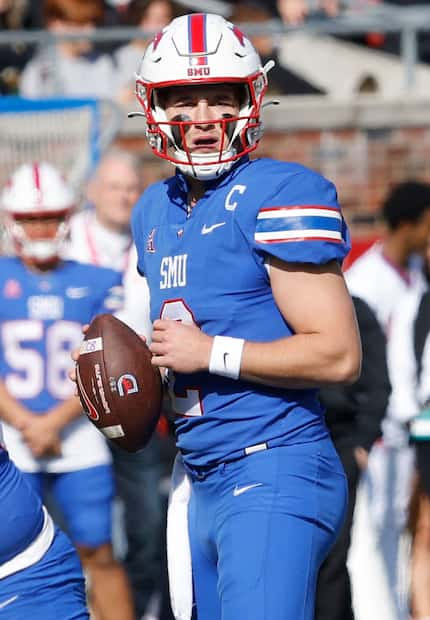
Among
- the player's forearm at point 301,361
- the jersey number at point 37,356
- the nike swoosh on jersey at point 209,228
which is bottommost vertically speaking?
the jersey number at point 37,356

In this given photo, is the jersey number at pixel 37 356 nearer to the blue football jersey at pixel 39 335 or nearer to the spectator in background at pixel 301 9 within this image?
the blue football jersey at pixel 39 335

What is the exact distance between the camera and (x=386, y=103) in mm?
8812

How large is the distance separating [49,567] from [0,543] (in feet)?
0.52

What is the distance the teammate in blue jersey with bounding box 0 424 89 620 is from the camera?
3.46m

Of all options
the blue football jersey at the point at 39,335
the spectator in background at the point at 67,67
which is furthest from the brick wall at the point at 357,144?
the blue football jersey at the point at 39,335

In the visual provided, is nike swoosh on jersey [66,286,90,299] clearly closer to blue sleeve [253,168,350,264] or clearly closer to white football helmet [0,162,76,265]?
white football helmet [0,162,76,265]

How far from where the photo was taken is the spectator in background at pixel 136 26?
8688mm

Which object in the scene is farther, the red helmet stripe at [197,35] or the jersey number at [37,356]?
the jersey number at [37,356]

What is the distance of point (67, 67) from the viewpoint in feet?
28.2

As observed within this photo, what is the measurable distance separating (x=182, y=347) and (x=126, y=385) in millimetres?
309

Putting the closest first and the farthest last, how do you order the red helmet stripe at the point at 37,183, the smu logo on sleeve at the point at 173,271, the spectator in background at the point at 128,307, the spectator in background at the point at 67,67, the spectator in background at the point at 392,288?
the smu logo on sleeve at the point at 173,271 → the red helmet stripe at the point at 37,183 → the spectator in background at the point at 128,307 → the spectator in background at the point at 392,288 → the spectator in background at the point at 67,67

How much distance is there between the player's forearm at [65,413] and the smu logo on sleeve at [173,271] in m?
2.15

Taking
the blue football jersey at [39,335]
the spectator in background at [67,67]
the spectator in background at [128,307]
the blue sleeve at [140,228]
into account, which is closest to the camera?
the blue sleeve at [140,228]

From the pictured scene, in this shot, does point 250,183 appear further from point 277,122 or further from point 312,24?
point 312,24
